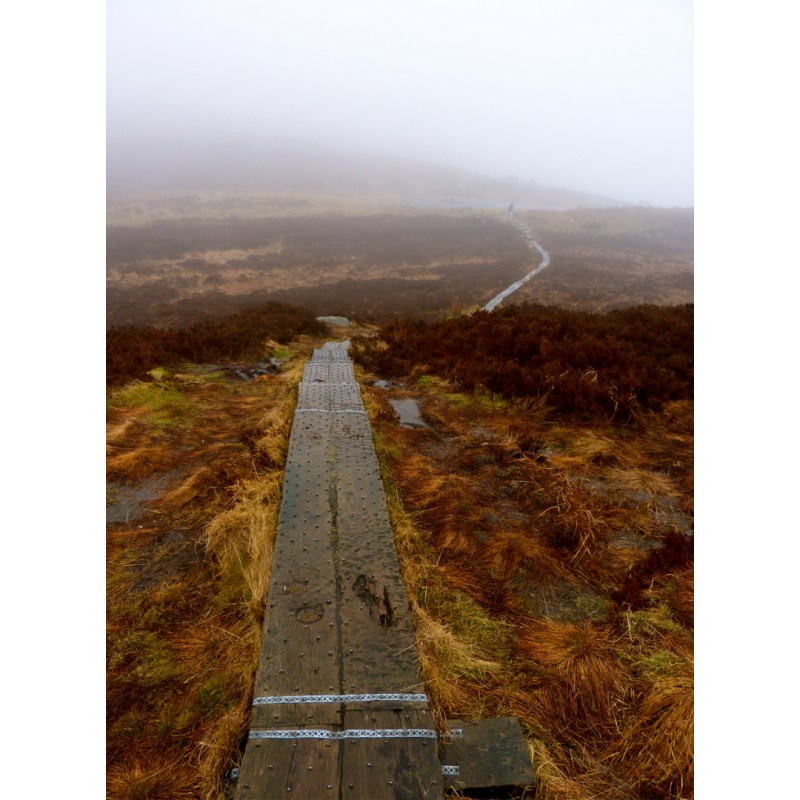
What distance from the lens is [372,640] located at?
287 centimetres

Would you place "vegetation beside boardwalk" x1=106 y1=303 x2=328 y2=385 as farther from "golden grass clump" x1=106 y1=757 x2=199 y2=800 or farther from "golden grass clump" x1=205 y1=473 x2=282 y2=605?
"golden grass clump" x1=106 y1=757 x2=199 y2=800

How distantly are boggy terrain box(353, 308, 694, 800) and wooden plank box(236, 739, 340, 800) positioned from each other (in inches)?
26.5

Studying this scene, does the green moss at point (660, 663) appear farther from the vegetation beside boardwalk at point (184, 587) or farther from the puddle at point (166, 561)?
the puddle at point (166, 561)

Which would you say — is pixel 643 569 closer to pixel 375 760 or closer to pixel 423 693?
pixel 423 693

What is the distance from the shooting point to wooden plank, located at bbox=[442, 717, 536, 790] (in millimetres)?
2260

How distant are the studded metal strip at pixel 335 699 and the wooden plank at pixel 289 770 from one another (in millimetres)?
199

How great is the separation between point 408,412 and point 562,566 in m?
3.96

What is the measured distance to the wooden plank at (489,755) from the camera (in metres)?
2.26

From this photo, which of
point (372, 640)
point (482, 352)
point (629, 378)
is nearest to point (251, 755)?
point (372, 640)

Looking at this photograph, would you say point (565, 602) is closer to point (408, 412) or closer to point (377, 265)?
point (408, 412)

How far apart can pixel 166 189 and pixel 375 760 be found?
101 meters

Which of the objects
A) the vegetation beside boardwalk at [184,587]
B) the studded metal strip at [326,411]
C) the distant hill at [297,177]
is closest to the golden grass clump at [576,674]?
the vegetation beside boardwalk at [184,587]

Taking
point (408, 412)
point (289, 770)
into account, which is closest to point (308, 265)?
point (408, 412)
